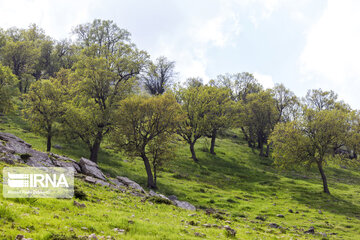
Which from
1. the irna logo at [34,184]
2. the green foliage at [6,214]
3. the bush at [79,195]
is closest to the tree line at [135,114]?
the irna logo at [34,184]

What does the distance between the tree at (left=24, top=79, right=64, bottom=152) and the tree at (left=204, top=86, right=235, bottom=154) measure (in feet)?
109

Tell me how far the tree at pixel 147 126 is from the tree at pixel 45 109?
9.90 meters

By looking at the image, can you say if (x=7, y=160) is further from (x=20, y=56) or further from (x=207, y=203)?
(x=20, y=56)

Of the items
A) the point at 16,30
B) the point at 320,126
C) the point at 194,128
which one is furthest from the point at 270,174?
the point at 16,30

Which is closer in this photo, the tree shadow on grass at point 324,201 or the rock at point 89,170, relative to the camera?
the rock at point 89,170

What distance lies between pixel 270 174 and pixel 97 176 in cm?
4160

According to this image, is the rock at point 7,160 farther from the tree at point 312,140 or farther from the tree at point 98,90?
the tree at point 312,140

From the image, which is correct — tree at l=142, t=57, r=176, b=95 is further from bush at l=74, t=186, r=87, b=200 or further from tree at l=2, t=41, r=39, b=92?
bush at l=74, t=186, r=87, b=200

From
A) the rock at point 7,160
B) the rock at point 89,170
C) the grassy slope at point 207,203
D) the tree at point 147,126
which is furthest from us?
the tree at point 147,126

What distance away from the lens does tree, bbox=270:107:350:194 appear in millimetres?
45844

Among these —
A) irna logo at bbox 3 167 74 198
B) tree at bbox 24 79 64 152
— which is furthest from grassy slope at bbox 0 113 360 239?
tree at bbox 24 79 64 152

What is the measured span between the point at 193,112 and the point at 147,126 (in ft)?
79.2

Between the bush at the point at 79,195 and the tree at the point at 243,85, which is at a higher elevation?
the tree at the point at 243,85

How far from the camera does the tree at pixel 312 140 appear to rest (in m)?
45.8
